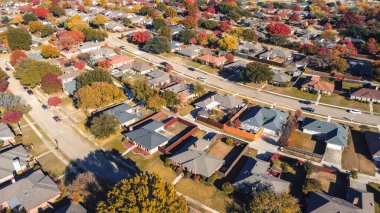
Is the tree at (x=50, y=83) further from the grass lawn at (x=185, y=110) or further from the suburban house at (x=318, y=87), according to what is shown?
the suburban house at (x=318, y=87)

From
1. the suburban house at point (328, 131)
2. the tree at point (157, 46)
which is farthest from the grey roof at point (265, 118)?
the tree at point (157, 46)

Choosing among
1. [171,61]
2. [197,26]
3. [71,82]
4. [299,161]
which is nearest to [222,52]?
[171,61]

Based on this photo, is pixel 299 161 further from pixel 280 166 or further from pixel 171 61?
pixel 171 61

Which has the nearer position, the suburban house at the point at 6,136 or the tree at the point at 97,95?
the suburban house at the point at 6,136

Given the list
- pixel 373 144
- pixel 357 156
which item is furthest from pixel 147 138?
pixel 373 144

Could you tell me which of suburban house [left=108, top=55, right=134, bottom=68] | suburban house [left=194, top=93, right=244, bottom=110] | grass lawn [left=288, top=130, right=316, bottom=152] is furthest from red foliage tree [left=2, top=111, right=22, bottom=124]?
grass lawn [left=288, top=130, right=316, bottom=152]
